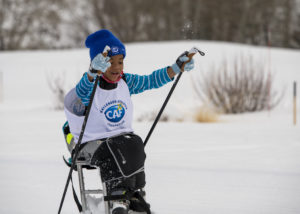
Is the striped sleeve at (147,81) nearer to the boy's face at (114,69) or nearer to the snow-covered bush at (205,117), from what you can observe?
the boy's face at (114,69)

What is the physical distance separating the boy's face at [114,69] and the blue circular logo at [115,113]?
0.16 metres

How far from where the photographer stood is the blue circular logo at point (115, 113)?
8.89 feet

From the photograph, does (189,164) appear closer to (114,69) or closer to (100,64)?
(114,69)

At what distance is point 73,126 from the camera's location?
2.78 m

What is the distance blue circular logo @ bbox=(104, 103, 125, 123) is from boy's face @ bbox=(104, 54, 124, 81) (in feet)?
0.53

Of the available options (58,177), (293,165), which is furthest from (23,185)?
(293,165)

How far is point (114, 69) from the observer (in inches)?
108

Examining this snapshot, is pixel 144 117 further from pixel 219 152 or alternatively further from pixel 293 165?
pixel 293 165

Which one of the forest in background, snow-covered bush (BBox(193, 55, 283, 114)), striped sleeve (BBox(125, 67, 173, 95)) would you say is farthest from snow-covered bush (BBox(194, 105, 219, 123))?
the forest in background

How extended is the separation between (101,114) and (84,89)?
0.17 metres

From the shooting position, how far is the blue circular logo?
2.71 meters

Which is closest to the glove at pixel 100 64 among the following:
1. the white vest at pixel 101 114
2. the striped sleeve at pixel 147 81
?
the white vest at pixel 101 114

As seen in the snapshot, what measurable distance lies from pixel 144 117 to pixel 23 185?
17.6ft

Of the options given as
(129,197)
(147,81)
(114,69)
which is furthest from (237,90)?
(129,197)
